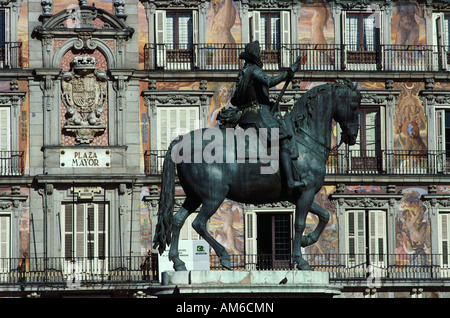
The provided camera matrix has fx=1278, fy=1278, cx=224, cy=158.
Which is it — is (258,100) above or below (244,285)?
above

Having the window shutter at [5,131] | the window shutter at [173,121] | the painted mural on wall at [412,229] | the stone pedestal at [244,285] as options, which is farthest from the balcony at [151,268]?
the stone pedestal at [244,285]

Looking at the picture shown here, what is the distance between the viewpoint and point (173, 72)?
41062mm

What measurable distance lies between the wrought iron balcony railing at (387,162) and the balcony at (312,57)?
277cm

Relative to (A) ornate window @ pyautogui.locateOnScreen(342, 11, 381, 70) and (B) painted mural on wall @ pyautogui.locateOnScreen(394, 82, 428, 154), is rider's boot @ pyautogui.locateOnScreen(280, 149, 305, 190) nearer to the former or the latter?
(B) painted mural on wall @ pyautogui.locateOnScreen(394, 82, 428, 154)

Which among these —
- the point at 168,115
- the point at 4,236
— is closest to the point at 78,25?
the point at 168,115

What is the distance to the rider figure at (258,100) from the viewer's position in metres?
18.8

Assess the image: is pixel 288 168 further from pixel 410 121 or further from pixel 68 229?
pixel 410 121

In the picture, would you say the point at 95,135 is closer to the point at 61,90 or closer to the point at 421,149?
the point at 61,90

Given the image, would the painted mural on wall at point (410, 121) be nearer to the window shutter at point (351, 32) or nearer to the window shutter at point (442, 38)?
the window shutter at point (442, 38)

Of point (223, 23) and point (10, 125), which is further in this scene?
point (223, 23)

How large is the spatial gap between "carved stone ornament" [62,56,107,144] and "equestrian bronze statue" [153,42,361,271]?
21714 mm

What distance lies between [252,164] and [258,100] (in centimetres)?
109

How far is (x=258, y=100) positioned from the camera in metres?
19.2
